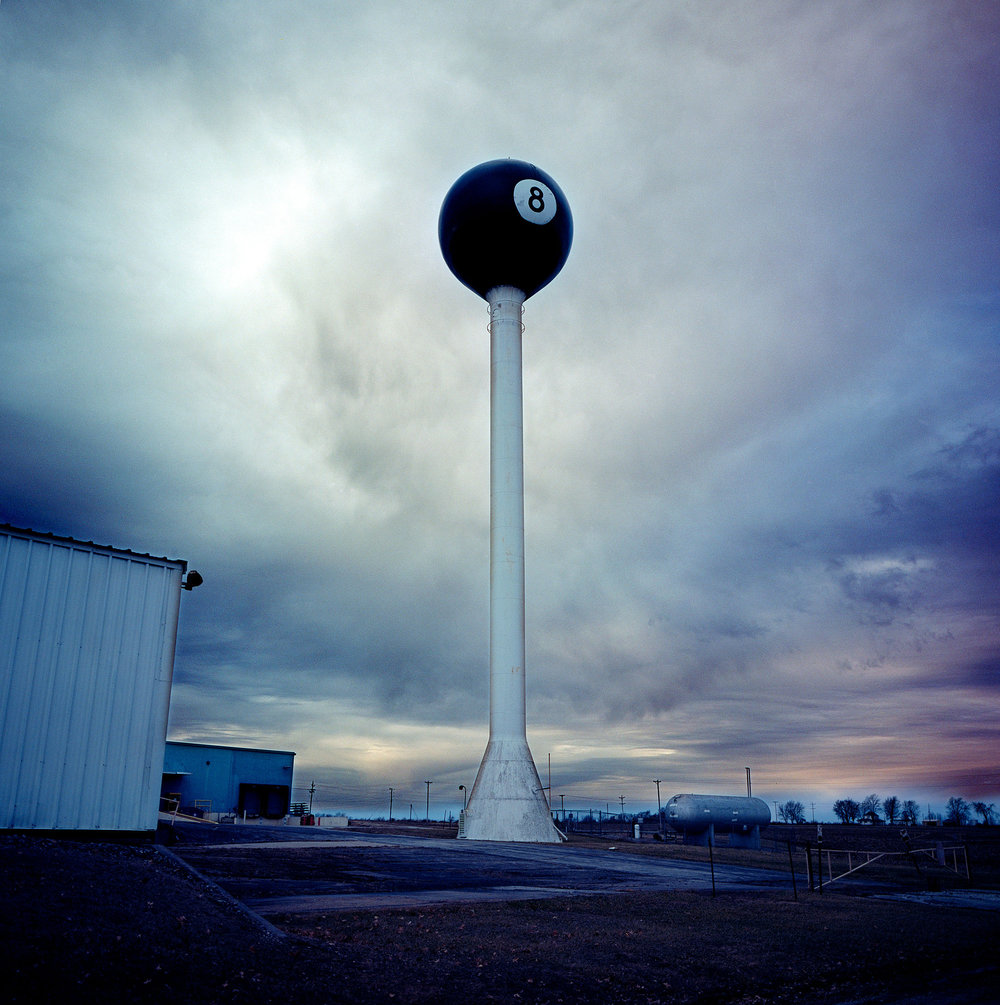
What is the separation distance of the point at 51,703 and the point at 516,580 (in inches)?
825

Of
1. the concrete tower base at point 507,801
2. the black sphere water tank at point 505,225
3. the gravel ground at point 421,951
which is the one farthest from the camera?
the black sphere water tank at point 505,225

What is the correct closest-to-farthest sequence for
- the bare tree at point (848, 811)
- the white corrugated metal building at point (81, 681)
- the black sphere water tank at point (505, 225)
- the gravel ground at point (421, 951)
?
the gravel ground at point (421, 951)
the white corrugated metal building at point (81, 681)
the black sphere water tank at point (505, 225)
the bare tree at point (848, 811)

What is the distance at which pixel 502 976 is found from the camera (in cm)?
768

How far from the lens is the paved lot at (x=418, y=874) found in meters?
12.1

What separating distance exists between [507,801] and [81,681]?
19839mm

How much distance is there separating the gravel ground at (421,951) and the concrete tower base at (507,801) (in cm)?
1819

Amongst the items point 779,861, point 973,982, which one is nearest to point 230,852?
point 973,982

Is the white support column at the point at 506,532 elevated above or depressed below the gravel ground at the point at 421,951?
above

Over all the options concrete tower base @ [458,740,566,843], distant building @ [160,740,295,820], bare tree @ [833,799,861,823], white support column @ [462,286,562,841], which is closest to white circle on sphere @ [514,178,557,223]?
white support column @ [462,286,562,841]

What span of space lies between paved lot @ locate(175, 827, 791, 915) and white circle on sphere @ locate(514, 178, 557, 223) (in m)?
24.8

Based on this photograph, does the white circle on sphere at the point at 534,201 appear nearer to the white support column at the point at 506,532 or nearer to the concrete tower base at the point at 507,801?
the white support column at the point at 506,532

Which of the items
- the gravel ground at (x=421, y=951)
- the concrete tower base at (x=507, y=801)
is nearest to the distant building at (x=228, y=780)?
→ the concrete tower base at (x=507, y=801)

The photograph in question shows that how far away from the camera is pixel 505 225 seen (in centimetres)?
3369

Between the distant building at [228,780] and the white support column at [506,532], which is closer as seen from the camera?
the white support column at [506,532]
